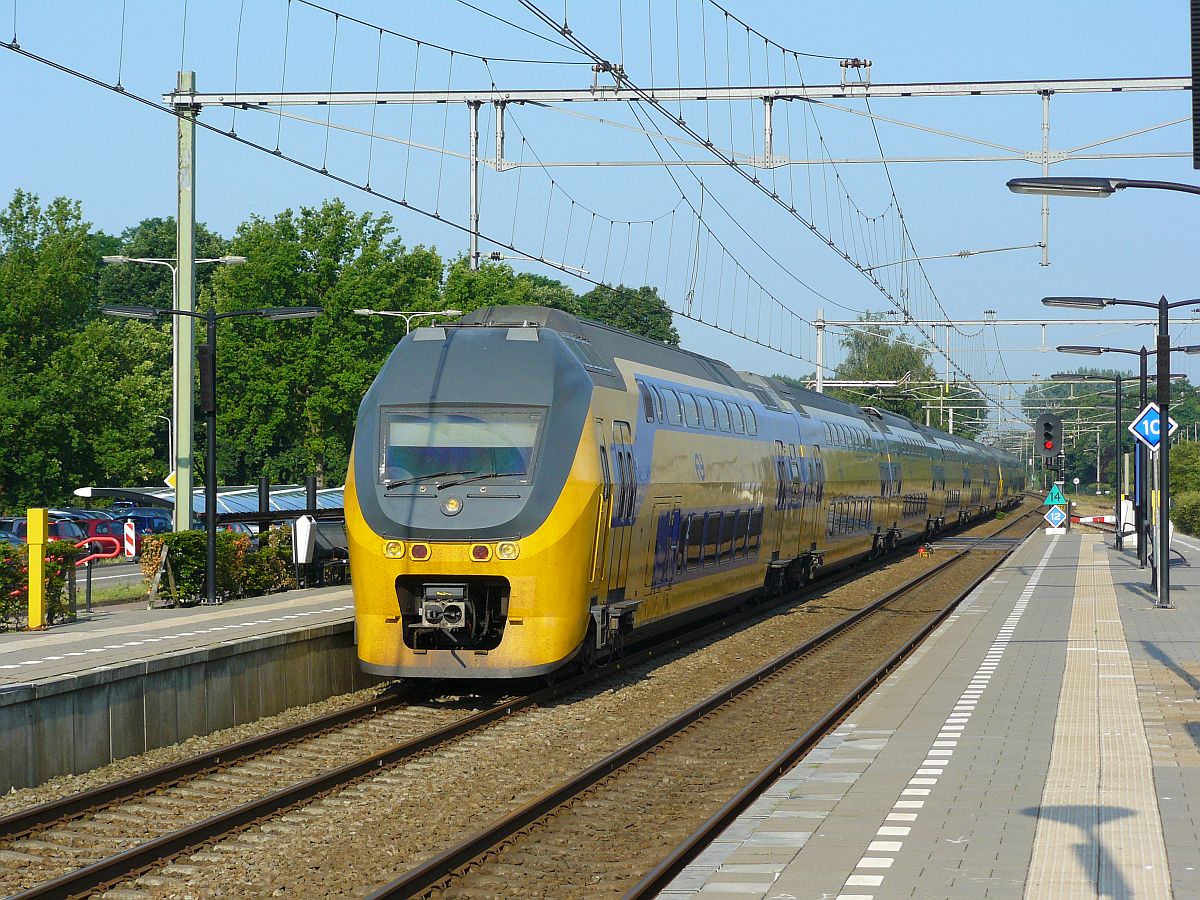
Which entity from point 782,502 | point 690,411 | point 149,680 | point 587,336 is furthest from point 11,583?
point 782,502

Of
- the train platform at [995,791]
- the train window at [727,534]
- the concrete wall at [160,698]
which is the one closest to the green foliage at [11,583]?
the concrete wall at [160,698]

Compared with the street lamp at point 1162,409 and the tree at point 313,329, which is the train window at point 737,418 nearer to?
the street lamp at point 1162,409

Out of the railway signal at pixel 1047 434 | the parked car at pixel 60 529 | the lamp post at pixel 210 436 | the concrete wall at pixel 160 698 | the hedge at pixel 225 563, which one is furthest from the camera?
the parked car at pixel 60 529

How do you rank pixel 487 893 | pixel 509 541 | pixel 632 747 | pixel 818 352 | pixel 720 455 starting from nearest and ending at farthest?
pixel 487 893, pixel 632 747, pixel 509 541, pixel 720 455, pixel 818 352

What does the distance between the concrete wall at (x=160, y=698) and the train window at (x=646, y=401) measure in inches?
173

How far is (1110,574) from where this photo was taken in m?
38.0

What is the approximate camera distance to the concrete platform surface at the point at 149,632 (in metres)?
15.9

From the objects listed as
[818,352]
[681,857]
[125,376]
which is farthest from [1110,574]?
[125,376]

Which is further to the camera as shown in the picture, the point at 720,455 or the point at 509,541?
the point at 720,455

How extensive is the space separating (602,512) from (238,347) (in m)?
46.2

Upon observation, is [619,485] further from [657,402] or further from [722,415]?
[722,415]

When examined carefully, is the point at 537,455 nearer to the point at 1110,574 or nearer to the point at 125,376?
the point at 1110,574

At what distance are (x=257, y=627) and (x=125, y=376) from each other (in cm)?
5296

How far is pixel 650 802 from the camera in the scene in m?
12.0
